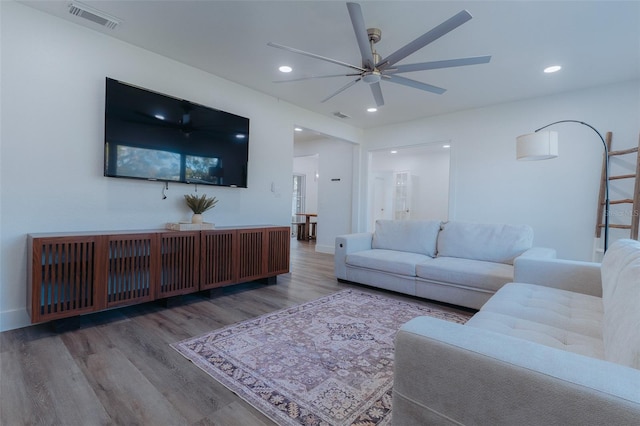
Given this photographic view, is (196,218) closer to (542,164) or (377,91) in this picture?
(377,91)

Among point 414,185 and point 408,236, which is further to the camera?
point 414,185

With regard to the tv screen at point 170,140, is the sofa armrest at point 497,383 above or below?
below

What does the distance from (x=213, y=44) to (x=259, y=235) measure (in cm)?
207

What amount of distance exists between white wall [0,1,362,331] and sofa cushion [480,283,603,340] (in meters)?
3.18

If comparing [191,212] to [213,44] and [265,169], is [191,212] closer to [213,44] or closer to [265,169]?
[265,169]

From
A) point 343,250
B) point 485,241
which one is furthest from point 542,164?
point 343,250

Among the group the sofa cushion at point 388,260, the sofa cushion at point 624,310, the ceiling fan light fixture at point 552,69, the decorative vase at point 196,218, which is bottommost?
the sofa cushion at point 388,260

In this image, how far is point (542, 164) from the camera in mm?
4105

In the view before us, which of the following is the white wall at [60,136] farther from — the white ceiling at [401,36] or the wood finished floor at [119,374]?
the wood finished floor at [119,374]

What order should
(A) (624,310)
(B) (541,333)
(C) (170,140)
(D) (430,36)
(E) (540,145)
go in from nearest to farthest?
(A) (624,310)
(B) (541,333)
(D) (430,36)
(E) (540,145)
(C) (170,140)

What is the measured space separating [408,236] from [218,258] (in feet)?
7.98

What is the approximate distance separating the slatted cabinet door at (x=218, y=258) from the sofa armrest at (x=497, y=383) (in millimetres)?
2526

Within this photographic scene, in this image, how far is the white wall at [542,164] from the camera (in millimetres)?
3693

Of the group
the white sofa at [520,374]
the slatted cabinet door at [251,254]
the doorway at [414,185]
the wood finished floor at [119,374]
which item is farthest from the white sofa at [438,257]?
the doorway at [414,185]
